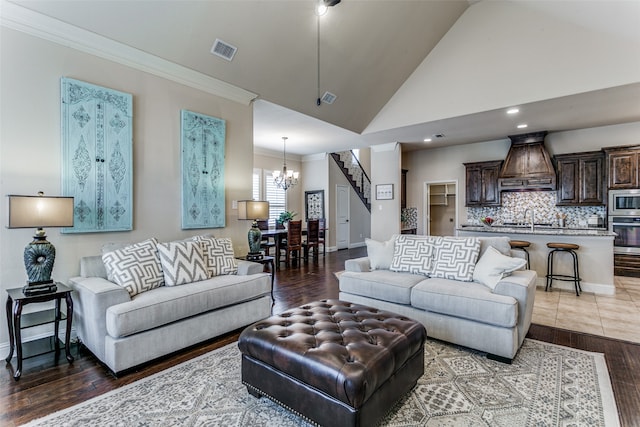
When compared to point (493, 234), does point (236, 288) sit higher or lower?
lower

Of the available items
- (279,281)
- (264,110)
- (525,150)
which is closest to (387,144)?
(525,150)

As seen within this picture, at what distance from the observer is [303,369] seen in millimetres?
1669

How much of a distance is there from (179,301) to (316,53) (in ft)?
12.1

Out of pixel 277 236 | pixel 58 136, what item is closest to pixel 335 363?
pixel 58 136

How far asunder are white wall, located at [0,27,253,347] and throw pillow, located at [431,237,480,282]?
2.92m

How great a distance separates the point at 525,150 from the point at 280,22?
19.3 feet

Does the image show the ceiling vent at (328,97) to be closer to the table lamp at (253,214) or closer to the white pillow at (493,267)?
the table lamp at (253,214)

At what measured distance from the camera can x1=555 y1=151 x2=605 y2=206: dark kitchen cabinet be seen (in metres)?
6.02

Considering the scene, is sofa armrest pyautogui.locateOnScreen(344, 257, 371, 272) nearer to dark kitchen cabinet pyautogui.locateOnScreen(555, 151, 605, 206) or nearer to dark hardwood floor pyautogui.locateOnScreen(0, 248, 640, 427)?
dark hardwood floor pyautogui.locateOnScreen(0, 248, 640, 427)

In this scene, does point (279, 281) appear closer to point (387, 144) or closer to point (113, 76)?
point (113, 76)

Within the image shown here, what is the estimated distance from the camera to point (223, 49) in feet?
12.2

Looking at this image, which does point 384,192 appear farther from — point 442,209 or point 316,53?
point 316,53

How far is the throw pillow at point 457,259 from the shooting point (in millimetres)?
3150

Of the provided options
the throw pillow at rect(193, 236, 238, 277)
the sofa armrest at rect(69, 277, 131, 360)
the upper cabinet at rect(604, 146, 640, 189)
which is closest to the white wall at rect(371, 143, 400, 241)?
the upper cabinet at rect(604, 146, 640, 189)
